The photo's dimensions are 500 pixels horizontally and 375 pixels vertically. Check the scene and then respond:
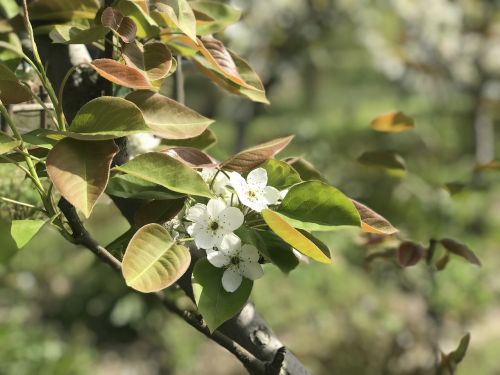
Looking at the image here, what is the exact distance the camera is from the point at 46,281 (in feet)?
12.7

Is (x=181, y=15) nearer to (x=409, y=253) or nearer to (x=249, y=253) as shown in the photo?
(x=249, y=253)

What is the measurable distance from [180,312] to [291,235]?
7.4 inches

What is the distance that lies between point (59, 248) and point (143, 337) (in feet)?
2.67

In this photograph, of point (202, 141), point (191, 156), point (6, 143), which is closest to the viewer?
point (6, 143)

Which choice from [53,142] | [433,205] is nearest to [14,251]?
[53,142]

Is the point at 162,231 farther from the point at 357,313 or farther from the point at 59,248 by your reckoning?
the point at 59,248

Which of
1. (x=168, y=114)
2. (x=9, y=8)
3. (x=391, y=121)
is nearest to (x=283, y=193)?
(x=168, y=114)

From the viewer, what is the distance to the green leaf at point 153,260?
49 centimetres

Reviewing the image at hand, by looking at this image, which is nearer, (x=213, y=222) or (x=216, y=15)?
(x=213, y=222)

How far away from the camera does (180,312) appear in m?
0.62

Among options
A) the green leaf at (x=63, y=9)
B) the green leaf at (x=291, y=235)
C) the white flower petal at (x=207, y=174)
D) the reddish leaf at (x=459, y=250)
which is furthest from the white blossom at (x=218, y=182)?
the reddish leaf at (x=459, y=250)

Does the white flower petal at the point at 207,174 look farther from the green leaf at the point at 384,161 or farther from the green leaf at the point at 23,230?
the green leaf at the point at 384,161

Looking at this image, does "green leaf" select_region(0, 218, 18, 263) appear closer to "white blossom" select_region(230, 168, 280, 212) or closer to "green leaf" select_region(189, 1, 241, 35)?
"white blossom" select_region(230, 168, 280, 212)

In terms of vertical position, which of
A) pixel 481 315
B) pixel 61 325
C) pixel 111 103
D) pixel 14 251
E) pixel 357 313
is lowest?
pixel 61 325
